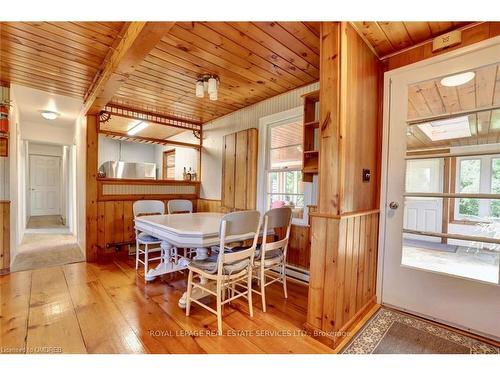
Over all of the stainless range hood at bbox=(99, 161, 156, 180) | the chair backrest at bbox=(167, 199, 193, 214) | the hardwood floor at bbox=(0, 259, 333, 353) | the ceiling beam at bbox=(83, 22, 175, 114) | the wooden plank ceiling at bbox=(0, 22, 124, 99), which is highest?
the wooden plank ceiling at bbox=(0, 22, 124, 99)

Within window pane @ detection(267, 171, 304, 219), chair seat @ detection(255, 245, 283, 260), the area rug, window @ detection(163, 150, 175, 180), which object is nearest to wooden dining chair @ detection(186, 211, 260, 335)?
chair seat @ detection(255, 245, 283, 260)

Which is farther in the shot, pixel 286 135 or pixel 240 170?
pixel 240 170

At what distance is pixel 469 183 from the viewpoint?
1711 mm

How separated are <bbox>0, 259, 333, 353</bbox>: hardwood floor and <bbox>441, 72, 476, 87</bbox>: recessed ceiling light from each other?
6.99 feet

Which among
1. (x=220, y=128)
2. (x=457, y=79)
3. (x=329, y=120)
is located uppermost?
(x=220, y=128)

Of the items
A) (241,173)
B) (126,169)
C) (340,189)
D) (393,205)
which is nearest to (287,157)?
(241,173)

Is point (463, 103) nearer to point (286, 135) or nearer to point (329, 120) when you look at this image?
point (329, 120)

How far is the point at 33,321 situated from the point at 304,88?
10.8 ft

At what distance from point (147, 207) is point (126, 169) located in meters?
3.31

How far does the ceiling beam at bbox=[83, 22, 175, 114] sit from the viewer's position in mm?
1464

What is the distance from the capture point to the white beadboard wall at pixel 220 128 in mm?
2961

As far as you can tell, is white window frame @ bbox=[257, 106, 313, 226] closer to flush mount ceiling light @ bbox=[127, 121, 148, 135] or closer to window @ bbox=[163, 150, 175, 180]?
flush mount ceiling light @ bbox=[127, 121, 148, 135]
